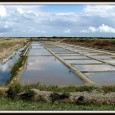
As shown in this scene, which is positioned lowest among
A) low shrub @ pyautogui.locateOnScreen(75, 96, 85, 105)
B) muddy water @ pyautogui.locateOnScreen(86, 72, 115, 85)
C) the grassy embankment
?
the grassy embankment

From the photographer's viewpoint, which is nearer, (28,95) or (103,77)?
(28,95)

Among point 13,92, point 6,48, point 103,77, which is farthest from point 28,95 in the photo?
point 6,48

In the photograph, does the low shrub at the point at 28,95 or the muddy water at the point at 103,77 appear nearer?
the low shrub at the point at 28,95

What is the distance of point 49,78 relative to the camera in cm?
1141

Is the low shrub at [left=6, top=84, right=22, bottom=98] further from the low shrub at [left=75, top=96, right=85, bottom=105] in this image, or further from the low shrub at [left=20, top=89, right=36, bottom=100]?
the low shrub at [left=75, top=96, right=85, bottom=105]

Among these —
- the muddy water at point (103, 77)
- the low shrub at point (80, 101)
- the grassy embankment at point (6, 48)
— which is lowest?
the grassy embankment at point (6, 48)

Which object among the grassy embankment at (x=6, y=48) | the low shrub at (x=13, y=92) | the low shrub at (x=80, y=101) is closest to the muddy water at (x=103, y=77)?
the low shrub at (x=80, y=101)

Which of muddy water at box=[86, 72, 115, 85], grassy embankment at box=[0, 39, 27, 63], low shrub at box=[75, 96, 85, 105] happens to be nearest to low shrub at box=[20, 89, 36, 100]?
low shrub at box=[75, 96, 85, 105]

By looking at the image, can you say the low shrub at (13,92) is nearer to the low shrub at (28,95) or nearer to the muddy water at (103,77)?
the low shrub at (28,95)

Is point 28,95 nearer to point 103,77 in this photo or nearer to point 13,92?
point 13,92

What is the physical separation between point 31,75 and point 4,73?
1.73m

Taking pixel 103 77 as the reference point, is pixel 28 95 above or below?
above

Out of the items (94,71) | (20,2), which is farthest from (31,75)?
(20,2)

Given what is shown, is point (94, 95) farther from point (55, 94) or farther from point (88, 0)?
point (88, 0)
